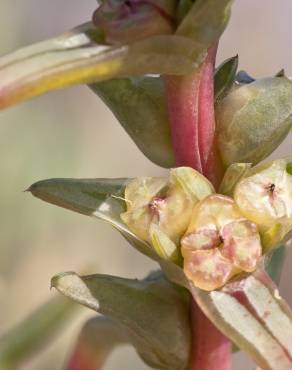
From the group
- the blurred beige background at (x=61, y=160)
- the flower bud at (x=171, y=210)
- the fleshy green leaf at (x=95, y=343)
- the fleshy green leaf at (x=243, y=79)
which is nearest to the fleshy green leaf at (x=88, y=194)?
the flower bud at (x=171, y=210)

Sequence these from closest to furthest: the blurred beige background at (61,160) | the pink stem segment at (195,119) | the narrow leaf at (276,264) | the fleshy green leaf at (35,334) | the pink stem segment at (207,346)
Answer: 1. the pink stem segment at (195,119)
2. the pink stem segment at (207,346)
3. the narrow leaf at (276,264)
4. the fleshy green leaf at (35,334)
5. the blurred beige background at (61,160)

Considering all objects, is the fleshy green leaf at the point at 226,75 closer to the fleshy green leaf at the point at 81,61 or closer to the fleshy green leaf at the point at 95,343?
the fleshy green leaf at the point at 81,61

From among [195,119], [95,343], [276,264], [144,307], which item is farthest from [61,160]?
[195,119]

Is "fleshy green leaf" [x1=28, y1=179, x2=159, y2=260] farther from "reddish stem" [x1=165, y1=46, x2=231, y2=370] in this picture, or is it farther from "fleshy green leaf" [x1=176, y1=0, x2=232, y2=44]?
"fleshy green leaf" [x1=176, y1=0, x2=232, y2=44]

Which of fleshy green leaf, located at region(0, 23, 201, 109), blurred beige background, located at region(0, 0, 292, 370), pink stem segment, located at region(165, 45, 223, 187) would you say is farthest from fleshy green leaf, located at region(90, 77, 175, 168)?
blurred beige background, located at region(0, 0, 292, 370)

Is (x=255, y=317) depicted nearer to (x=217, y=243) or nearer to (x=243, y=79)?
(x=217, y=243)

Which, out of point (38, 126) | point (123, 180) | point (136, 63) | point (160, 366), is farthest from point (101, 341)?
point (38, 126)

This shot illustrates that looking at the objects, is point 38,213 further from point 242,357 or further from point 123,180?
point 123,180
